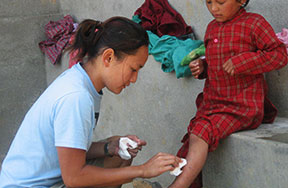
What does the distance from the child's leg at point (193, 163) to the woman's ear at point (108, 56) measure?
66 centimetres

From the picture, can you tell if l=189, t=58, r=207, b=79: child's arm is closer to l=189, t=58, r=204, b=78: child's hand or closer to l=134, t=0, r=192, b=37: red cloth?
l=189, t=58, r=204, b=78: child's hand

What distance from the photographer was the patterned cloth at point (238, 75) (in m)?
2.11

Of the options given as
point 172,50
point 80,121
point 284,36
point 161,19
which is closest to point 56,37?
point 161,19

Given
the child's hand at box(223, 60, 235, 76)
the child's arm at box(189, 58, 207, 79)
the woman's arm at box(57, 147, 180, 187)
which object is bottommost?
the woman's arm at box(57, 147, 180, 187)

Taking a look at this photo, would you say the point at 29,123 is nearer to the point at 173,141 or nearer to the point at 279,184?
the point at 279,184

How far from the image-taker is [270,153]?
1955 millimetres

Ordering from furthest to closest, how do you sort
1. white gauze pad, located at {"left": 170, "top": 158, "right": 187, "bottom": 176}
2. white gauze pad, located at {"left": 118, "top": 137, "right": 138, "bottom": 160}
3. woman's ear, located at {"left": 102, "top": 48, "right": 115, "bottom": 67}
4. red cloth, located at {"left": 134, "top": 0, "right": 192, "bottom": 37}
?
red cloth, located at {"left": 134, "top": 0, "right": 192, "bottom": 37} → white gauze pad, located at {"left": 118, "top": 137, "right": 138, "bottom": 160} → white gauze pad, located at {"left": 170, "top": 158, "right": 187, "bottom": 176} → woman's ear, located at {"left": 102, "top": 48, "right": 115, "bottom": 67}

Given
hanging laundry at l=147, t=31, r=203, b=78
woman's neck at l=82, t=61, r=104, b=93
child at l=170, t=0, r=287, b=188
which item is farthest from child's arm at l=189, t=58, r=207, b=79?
woman's neck at l=82, t=61, r=104, b=93

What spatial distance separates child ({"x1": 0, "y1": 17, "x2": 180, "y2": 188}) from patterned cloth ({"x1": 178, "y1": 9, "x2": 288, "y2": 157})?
374mm

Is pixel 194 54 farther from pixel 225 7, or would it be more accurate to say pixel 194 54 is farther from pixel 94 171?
pixel 94 171

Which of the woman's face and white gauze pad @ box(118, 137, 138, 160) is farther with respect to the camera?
white gauze pad @ box(118, 137, 138, 160)

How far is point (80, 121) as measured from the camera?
5.58ft

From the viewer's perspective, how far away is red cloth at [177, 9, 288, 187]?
211cm

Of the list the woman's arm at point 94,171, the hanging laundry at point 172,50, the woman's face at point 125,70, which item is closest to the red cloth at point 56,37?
the hanging laundry at point 172,50
